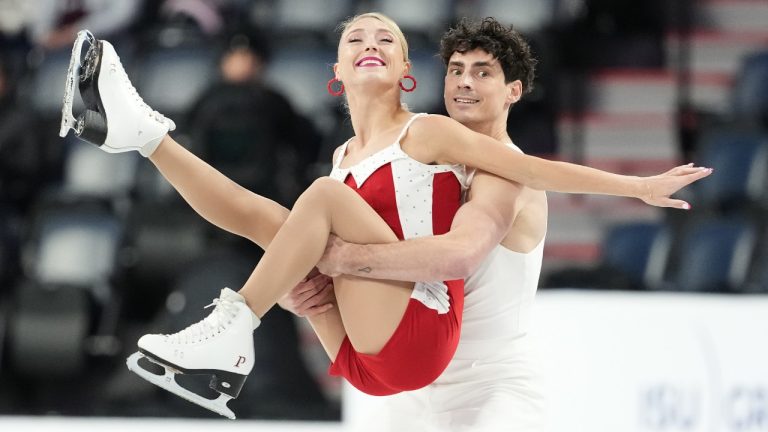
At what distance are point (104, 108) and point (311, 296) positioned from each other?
34.2 inches

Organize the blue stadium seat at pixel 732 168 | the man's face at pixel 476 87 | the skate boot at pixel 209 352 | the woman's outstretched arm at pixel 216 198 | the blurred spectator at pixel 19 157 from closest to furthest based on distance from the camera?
the skate boot at pixel 209 352, the woman's outstretched arm at pixel 216 198, the man's face at pixel 476 87, the blue stadium seat at pixel 732 168, the blurred spectator at pixel 19 157

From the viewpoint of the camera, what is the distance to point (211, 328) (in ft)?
12.5

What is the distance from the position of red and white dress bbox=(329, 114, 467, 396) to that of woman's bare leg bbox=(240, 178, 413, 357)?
0.16 ft

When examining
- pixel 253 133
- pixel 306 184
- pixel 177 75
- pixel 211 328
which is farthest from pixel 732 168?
pixel 211 328

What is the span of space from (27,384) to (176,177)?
3.01m

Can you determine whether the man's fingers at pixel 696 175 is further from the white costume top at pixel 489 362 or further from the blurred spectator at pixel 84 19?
the blurred spectator at pixel 84 19

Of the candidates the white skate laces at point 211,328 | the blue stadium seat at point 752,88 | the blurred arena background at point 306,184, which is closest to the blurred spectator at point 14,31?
the blurred arena background at point 306,184

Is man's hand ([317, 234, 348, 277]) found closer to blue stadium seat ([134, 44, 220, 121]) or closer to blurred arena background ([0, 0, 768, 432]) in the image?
blurred arena background ([0, 0, 768, 432])

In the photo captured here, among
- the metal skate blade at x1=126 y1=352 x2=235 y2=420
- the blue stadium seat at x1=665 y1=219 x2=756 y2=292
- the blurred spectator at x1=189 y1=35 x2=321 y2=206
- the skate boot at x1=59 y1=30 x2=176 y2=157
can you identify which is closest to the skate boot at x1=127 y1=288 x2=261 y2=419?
the metal skate blade at x1=126 y1=352 x2=235 y2=420

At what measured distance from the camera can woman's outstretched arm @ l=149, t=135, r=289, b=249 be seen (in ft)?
13.3

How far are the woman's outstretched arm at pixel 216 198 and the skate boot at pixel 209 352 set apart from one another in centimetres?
34

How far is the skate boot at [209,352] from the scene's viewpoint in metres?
3.75

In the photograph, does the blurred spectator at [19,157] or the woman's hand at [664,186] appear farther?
the blurred spectator at [19,157]

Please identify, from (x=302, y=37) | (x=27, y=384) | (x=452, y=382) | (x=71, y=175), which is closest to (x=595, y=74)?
(x=302, y=37)
